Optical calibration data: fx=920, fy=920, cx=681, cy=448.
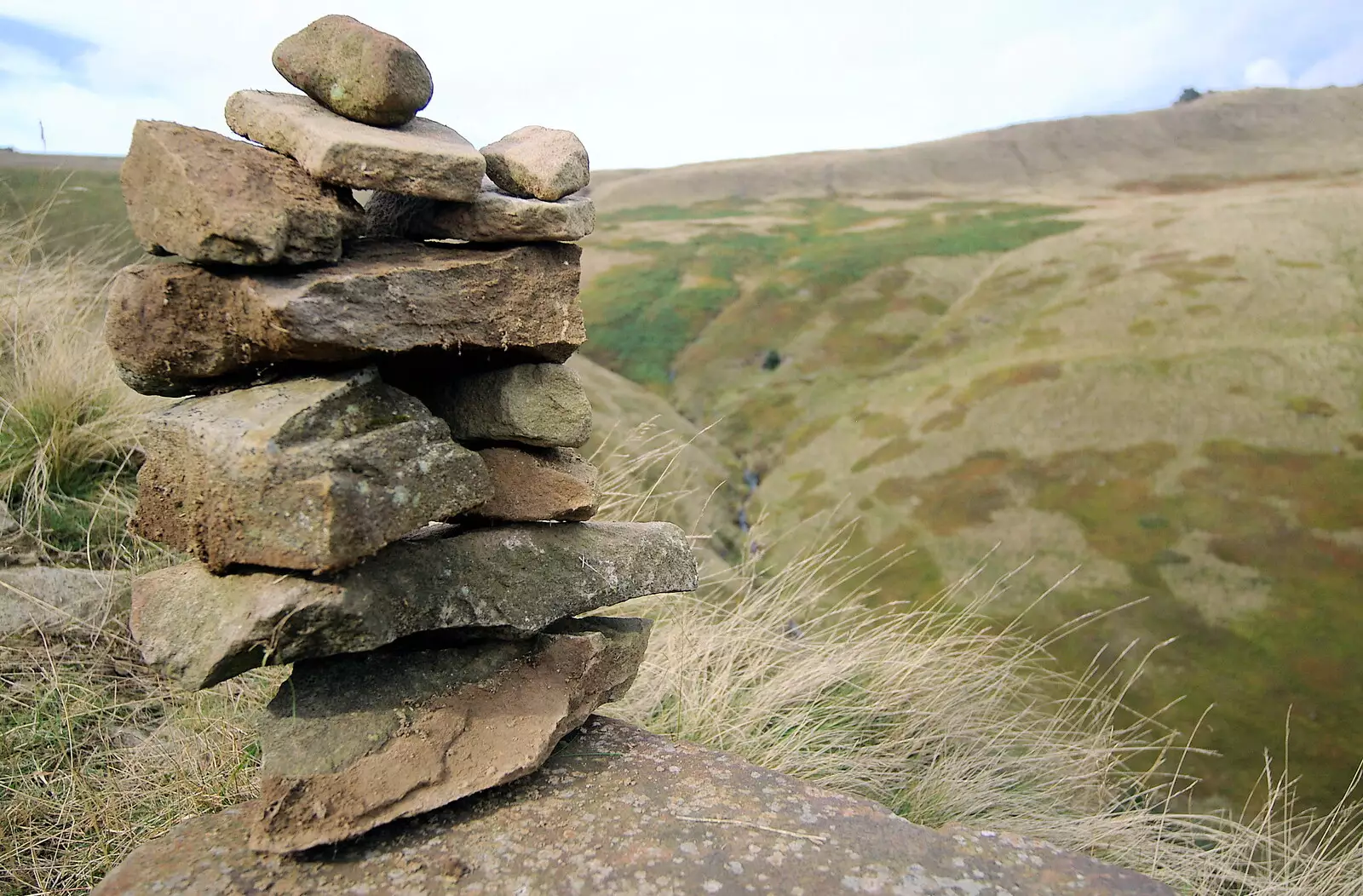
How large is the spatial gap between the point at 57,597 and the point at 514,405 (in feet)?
15.0

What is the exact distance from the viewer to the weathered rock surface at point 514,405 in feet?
17.6

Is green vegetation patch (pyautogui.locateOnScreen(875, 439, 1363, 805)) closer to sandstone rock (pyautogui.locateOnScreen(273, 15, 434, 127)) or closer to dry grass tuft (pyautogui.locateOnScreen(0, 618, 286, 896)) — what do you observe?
dry grass tuft (pyautogui.locateOnScreen(0, 618, 286, 896))

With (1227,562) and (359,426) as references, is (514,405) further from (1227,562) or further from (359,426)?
(1227,562)

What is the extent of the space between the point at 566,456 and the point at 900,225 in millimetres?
78193

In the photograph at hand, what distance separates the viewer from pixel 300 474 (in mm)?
4145

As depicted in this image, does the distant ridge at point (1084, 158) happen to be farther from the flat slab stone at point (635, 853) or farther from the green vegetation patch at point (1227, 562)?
the flat slab stone at point (635, 853)

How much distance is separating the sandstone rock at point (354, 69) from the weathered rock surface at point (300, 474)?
1.40 m

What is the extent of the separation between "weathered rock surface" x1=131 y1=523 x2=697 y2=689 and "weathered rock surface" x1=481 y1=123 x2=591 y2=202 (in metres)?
1.98

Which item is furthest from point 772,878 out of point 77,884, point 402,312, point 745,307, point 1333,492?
point 745,307

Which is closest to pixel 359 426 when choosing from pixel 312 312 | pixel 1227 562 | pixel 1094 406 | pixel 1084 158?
pixel 312 312

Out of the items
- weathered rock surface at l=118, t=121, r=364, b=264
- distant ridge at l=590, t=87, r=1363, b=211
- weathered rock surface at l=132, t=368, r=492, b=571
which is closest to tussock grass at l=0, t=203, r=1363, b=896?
weathered rock surface at l=132, t=368, r=492, b=571

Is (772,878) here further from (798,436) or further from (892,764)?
(798,436)

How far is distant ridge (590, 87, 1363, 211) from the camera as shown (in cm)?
10925

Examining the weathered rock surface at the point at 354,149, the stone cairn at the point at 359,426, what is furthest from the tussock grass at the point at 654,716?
the weathered rock surface at the point at 354,149
